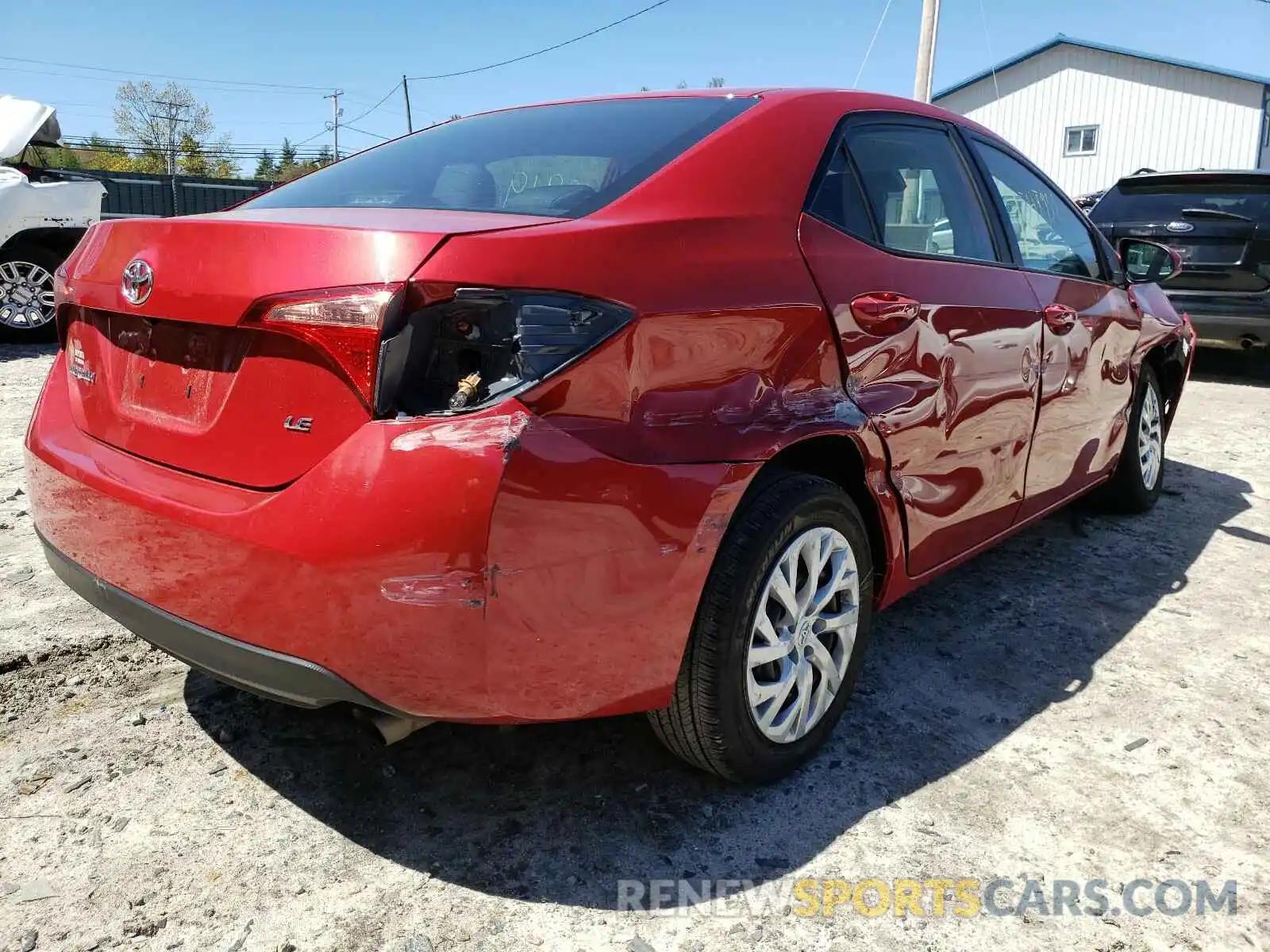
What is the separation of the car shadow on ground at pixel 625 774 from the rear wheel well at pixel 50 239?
7418mm

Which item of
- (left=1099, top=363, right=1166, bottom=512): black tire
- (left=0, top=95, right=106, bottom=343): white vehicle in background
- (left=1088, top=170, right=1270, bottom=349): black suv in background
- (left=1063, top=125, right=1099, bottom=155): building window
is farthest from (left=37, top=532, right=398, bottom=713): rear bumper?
(left=1063, top=125, right=1099, bottom=155): building window

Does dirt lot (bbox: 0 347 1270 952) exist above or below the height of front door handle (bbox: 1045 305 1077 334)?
below

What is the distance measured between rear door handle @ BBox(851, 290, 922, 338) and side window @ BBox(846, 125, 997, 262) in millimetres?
172

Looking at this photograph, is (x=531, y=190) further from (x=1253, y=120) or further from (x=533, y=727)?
(x=1253, y=120)

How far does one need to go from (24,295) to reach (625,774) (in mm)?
8320

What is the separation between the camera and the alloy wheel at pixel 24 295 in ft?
27.4

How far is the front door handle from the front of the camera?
3.20 meters

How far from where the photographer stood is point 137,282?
2004 millimetres

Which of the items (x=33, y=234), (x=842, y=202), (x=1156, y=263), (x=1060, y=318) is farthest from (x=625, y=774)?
(x=33, y=234)

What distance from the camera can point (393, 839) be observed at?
2.10 m

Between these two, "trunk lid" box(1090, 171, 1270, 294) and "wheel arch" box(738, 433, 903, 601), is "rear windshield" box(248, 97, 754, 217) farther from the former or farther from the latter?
"trunk lid" box(1090, 171, 1270, 294)

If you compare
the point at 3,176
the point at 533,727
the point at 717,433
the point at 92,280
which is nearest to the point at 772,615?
the point at 717,433

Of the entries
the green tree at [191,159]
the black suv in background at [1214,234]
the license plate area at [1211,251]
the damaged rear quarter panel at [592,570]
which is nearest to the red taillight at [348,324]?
the damaged rear quarter panel at [592,570]

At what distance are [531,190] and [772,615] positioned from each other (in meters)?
1.09
